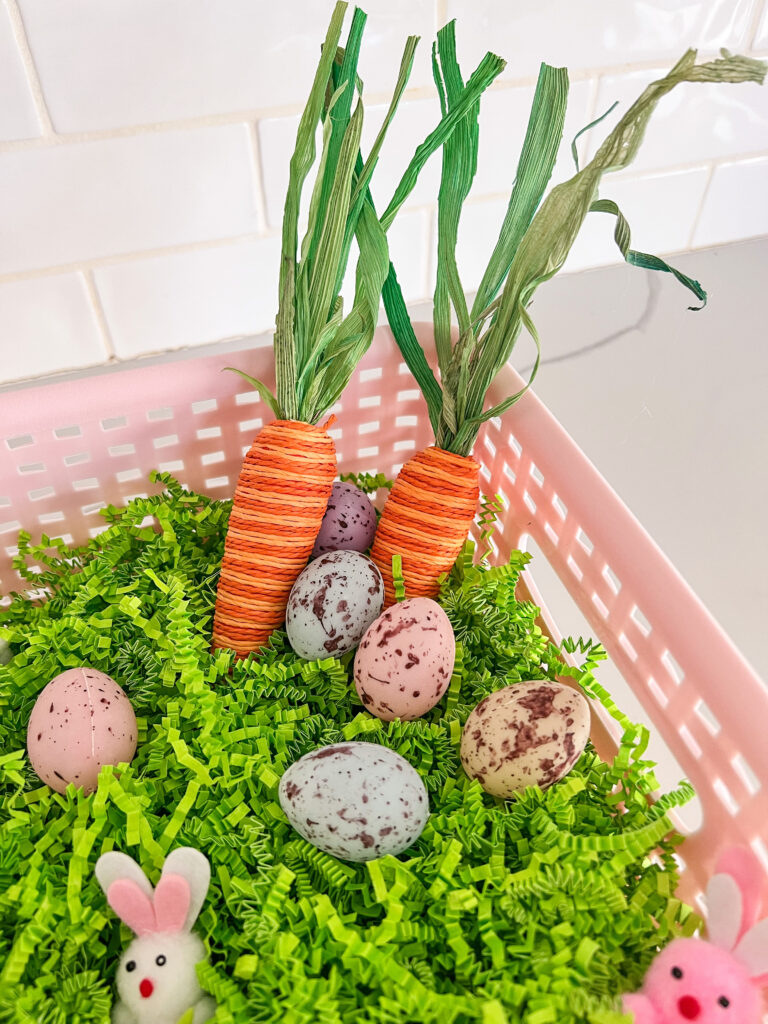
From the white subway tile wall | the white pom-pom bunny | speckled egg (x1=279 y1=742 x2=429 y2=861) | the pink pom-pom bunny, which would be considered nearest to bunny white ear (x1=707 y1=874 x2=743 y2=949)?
the pink pom-pom bunny

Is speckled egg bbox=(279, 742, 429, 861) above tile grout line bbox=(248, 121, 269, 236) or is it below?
below

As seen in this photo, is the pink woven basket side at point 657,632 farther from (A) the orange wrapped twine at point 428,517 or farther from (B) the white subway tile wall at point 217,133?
(B) the white subway tile wall at point 217,133

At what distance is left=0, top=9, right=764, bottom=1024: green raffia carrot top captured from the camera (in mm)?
383

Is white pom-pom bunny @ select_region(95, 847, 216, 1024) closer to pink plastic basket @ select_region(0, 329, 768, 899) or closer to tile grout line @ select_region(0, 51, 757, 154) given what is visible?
pink plastic basket @ select_region(0, 329, 768, 899)

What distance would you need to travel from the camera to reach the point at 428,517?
1.84 feet

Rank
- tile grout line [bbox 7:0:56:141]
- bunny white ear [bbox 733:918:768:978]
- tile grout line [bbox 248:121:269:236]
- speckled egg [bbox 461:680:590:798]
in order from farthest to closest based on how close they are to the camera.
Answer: tile grout line [bbox 248:121:269:236]
tile grout line [bbox 7:0:56:141]
speckled egg [bbox 461:680:590:798]
bunny white ear [bbox 733:918:768:978]

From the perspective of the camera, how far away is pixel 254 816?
457 mm

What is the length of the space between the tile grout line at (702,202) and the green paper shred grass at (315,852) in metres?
0.59

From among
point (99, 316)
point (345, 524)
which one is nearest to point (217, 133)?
point (99, 316)

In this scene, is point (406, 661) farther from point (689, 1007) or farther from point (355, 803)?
point (689, 1007)

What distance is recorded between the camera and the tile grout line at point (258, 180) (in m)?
0.66

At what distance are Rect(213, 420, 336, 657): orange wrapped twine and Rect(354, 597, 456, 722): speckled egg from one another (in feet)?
0.31

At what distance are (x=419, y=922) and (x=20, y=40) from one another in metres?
0.66

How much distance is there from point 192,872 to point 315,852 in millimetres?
70
